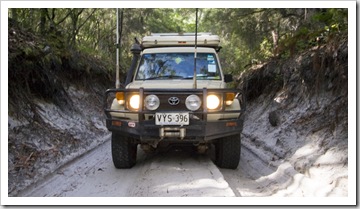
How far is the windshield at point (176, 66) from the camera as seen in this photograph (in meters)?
5.69

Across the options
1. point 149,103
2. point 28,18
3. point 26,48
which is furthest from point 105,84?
point 149,103

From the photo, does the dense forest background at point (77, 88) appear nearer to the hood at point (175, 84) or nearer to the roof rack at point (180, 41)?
the roof rack at point (180, 41)

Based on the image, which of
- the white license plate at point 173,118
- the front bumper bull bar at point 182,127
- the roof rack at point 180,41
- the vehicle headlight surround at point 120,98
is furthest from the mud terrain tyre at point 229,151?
the roof rack at point 180,41

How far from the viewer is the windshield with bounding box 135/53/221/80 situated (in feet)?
18.7

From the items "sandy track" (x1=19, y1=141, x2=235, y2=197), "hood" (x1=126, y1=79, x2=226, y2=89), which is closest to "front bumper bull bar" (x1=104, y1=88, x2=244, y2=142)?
"hood" (x1=126, y1=79, x2=226, y2=89)

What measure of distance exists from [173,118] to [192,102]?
34cm

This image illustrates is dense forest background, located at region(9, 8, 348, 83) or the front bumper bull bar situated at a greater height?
dense forest background, located at region(9, 8, 348, 83)

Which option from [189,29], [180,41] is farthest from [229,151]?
[189,29]

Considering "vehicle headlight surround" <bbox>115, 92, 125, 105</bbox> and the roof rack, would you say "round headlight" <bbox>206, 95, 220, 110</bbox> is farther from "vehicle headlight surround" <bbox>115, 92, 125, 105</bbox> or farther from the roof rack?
the roof rack

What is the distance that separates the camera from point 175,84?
5117 mm

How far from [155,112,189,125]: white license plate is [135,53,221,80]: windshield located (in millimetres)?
1240

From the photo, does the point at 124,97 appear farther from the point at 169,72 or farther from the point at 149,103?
the point at 169,72

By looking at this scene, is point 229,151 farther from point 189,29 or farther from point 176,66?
point 189,29

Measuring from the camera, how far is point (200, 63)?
232 inches
